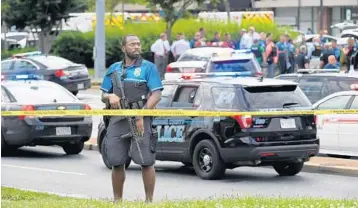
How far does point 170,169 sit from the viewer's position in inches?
672

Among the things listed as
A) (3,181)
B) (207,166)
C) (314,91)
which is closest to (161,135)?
(207,166)

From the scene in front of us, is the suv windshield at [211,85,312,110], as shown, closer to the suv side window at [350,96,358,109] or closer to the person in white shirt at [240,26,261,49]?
the suv side window at [350,96,358,109]

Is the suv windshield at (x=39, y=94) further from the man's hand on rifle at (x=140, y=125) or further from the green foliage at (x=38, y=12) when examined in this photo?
the green foliage at (x=38, y=12)

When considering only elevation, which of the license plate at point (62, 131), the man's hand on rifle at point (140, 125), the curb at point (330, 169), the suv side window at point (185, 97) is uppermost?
the man's hand on rifle at point (140, 125)

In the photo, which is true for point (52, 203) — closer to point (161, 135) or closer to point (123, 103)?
point (123, 103)

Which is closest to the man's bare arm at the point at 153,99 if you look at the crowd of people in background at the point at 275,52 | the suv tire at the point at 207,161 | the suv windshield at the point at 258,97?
the suv windshield at the point at 258,97

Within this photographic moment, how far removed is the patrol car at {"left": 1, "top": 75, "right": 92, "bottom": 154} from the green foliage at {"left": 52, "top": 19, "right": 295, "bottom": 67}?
24263 mm

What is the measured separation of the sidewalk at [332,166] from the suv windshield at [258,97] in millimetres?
1370

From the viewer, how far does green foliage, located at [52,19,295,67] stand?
46.1m

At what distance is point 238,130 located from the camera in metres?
14.7

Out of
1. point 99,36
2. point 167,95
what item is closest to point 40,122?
point 167,95

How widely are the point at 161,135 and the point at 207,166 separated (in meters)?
0.99

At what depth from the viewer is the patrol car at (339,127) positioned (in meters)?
16.4

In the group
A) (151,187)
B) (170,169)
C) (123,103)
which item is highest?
(123,103)
